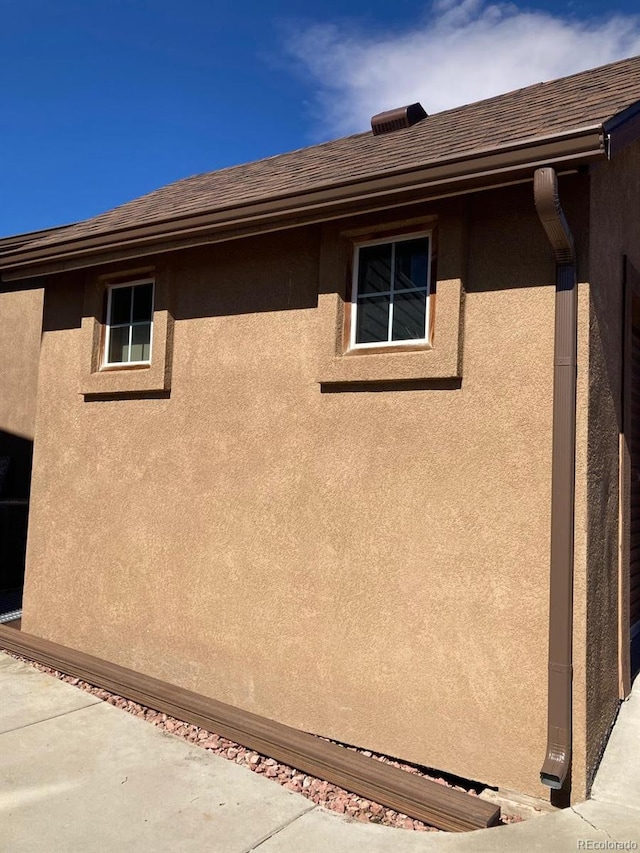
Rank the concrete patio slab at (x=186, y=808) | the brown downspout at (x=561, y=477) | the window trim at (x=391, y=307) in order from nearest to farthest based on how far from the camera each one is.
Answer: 1. the concrete patio slab at (x=186, y=808)
2. the brown downspout at (x=561, y=477)
3. the window trim at (x=391, y=307)

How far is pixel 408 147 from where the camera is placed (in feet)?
17.2

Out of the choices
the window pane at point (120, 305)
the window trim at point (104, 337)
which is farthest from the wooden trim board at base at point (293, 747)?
the window pane at point (120, 305)

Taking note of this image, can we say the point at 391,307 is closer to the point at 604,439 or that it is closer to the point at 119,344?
the point at 604,439

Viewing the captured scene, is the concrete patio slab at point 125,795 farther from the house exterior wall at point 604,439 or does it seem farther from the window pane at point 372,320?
the window pane at point 372,320

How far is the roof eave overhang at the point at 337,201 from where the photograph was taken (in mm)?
3770

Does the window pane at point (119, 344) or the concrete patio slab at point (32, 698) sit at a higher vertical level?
the window pane at point (119, 344)

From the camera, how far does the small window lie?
20.6 ft

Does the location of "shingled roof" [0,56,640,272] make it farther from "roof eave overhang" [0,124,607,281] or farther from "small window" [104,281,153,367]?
"small window" [104,281,153,367]

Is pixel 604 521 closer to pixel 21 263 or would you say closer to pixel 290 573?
pixel 290 573

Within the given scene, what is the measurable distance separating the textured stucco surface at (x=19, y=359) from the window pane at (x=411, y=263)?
7851 millimetres

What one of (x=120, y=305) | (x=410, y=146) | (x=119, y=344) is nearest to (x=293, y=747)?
(x=119, y=344)

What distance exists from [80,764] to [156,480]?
89.4 inches

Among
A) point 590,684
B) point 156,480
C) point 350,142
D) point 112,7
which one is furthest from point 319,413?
point 112,7

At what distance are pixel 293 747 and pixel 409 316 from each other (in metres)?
2.97
